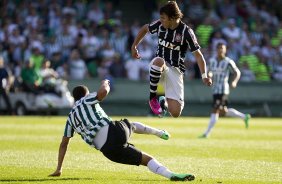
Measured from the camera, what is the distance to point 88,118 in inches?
462

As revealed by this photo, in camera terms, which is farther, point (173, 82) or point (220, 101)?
point (220, 101)

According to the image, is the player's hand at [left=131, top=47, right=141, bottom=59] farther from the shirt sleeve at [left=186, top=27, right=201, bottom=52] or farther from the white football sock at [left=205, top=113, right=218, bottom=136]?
the white football sock at [left=205, top=113, right=218, bottom=136]

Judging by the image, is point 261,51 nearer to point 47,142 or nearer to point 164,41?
point 47,142

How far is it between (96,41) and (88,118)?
21801 mm

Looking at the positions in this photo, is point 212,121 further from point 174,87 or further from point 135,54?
point 135,54

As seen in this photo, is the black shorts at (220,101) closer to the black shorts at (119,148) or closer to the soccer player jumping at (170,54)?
the soccer player jumping at (170,54)

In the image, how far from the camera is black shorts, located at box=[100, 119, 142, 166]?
11.5m

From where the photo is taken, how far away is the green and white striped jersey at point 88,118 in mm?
11664

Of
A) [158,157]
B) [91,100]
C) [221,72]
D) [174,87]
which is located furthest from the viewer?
[221,72]

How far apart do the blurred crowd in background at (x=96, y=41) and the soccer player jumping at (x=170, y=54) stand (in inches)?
682

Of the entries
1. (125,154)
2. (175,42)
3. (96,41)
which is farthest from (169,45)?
(96,41)

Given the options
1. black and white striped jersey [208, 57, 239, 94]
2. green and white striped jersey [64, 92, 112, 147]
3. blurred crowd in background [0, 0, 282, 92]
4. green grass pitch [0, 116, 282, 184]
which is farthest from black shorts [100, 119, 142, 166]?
blurred crowd in background [0, 0, 282, 92]

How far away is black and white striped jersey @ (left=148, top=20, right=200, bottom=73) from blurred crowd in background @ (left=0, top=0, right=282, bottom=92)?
1768cm

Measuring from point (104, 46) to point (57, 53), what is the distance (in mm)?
1977
